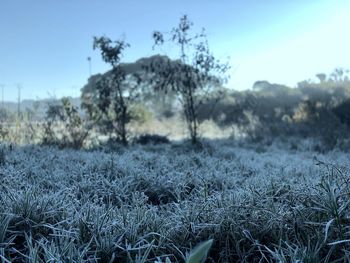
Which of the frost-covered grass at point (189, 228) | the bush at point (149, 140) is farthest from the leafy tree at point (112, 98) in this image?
the frost-covered grass at point (189, 228)

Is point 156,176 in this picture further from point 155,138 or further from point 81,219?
point 155,138

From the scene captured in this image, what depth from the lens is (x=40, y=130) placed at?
868cm

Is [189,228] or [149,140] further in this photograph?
[149,140]

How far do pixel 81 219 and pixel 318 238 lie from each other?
1274 millimetres

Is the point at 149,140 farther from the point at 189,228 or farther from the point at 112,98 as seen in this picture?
the point at 189,228

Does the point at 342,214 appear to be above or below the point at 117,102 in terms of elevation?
below

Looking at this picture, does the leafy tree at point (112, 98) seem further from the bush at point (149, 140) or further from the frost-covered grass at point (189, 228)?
the frost-covered grass at point (189, 228)

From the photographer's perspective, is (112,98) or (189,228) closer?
(189,228)

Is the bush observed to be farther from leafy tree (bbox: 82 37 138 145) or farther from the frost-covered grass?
the frost-covered grass

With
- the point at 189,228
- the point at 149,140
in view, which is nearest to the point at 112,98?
the point at 149,140

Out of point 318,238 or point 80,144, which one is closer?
point 318,238

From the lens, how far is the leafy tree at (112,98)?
33.2 ft

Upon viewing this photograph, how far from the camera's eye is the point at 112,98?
1054 cm

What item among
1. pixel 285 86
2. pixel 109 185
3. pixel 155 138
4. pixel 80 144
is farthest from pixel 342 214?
pixel 285 86
